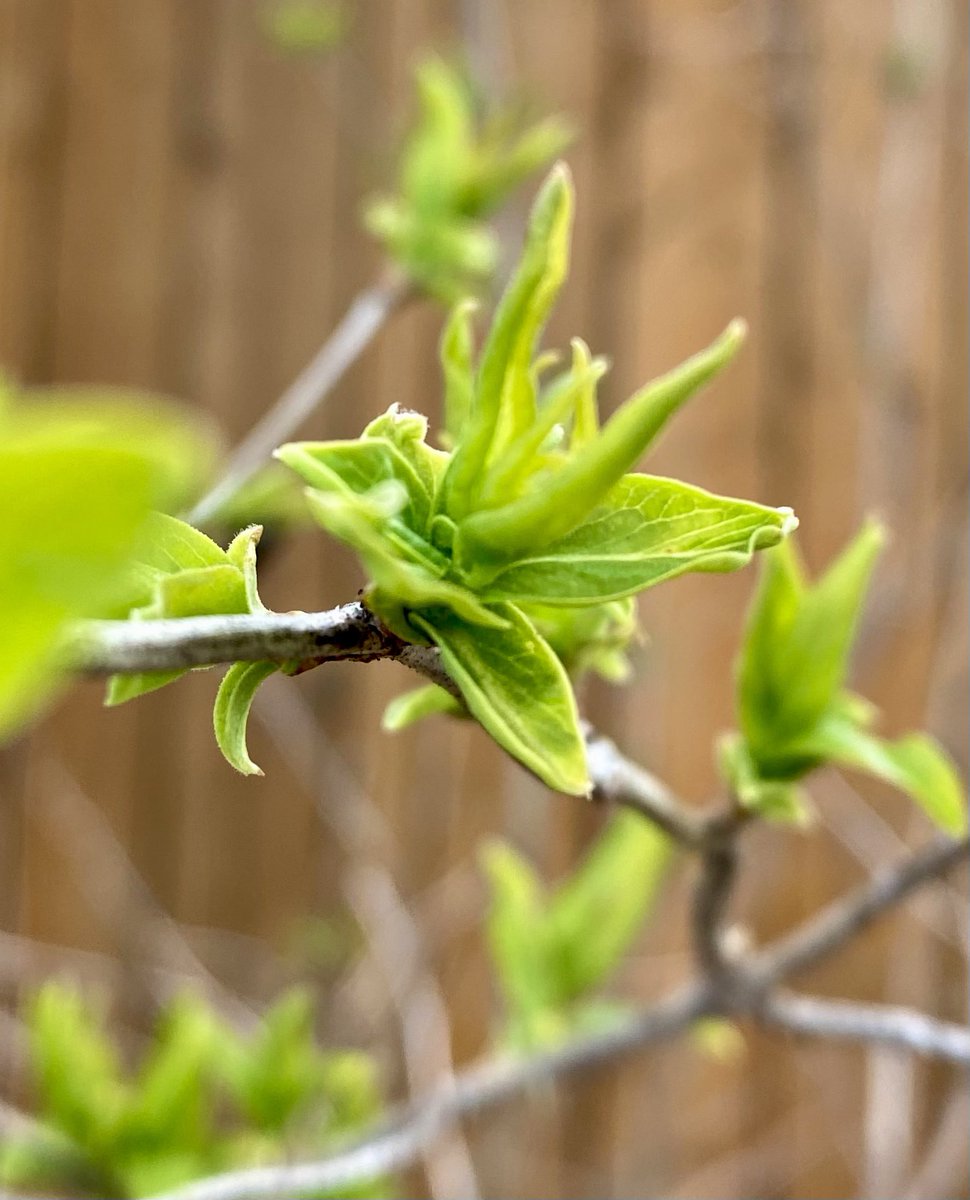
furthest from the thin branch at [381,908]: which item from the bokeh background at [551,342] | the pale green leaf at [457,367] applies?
the pale green leaf at [457,367]

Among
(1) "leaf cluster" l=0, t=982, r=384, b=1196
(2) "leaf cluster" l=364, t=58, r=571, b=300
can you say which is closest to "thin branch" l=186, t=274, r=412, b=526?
(2) "leaf cluster" l=364, t=58, r=571, b=300

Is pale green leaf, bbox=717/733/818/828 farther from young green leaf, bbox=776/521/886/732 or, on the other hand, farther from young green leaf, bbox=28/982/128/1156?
young green leaf, bbox=28/982/128/1156

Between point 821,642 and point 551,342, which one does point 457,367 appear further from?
point 551,342

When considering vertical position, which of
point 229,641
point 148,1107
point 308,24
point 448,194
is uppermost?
point 308,24

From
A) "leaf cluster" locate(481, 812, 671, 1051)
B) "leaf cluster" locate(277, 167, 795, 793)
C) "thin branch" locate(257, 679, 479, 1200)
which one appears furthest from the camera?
"thin branch" locate(257, 679, 479, 1200)

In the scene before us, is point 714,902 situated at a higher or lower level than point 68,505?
lower

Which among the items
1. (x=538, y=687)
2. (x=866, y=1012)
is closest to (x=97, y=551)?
(x=538, y=687)

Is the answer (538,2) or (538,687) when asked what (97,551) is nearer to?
(538,687)

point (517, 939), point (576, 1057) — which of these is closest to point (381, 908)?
point (517, 939)
